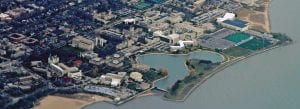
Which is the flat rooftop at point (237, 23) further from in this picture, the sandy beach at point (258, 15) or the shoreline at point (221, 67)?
the shoreline at point (221, 67)

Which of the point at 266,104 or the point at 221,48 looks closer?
the point at 266,104

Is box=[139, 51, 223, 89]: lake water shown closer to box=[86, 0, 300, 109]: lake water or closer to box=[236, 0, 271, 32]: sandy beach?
box=[86, 0, 300, 109]: lake water

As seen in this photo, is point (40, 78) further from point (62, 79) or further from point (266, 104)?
point (266, 104)

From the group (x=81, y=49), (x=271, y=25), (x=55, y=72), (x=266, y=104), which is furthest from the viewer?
(x=271, y=25)

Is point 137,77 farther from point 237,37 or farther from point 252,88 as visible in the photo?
point 237,37

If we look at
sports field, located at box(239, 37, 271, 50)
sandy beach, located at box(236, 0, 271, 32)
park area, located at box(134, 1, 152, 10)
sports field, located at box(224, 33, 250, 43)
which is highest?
park area, located at box(134, 1, 152, 10)

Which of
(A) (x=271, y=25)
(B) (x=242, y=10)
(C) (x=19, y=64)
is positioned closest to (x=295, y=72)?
(A) (x=271, y=25)

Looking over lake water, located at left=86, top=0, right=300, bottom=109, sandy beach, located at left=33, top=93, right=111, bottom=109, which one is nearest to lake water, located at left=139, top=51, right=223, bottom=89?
lake water, located at left=86, top=0, right=300, bottom=109

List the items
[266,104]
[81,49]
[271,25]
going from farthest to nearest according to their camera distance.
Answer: [271,25] → [81,49] → [266,104]
